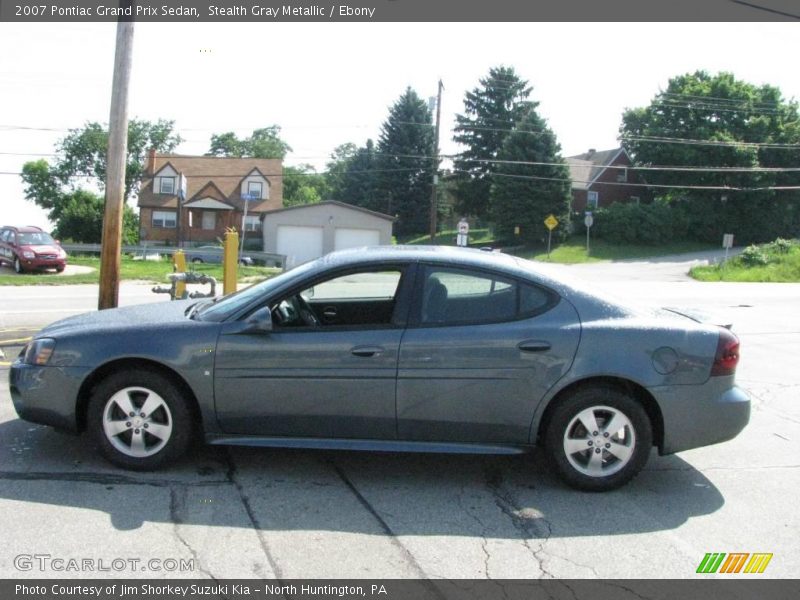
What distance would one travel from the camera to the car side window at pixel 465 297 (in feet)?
14.3

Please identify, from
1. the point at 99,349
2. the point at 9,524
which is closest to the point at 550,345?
the point at 99,349

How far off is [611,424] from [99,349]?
3232mm

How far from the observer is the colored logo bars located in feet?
11.3

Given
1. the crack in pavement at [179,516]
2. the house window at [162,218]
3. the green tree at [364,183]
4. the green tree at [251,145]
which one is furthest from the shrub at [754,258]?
the green tree at [251,145]

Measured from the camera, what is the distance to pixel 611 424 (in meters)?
4.28

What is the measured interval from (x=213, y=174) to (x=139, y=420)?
53.9 m

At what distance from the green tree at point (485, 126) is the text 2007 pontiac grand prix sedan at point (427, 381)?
53335 mm

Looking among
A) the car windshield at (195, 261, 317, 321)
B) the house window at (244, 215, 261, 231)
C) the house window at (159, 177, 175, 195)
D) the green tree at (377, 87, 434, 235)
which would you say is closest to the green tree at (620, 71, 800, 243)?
the green tree at (377, 87, 434, 235)

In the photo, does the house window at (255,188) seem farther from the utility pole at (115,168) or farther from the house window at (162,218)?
the utility pole at (115,168)

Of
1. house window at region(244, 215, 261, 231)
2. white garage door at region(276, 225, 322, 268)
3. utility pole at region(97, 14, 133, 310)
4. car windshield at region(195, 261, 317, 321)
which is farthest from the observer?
house window at region(244, 215, 261, 231)

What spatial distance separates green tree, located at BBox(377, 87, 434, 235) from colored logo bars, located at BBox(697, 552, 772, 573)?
56687mm

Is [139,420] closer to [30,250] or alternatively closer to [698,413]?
[698,413]

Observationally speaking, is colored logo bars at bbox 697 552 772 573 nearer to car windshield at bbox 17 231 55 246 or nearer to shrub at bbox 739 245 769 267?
car windshield at bbox 17 231 55 246

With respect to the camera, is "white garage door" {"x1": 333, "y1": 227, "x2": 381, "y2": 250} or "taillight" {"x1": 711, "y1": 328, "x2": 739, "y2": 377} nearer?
"taillight" {"x1": 711, "y1": 328, "x2": 739, "y2": 377}
